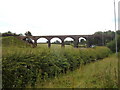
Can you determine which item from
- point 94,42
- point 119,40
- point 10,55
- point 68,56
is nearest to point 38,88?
point 10,55

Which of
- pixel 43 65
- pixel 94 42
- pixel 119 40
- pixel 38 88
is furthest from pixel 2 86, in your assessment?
pixel 94 42

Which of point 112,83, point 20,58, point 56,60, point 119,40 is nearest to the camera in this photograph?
point 112,83

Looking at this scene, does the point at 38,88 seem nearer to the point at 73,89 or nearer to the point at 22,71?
the point at 22,71

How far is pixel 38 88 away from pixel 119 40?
56.6ft

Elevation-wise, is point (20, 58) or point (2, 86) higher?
point (20, 58)

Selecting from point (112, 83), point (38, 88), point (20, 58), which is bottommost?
point (38, 88)

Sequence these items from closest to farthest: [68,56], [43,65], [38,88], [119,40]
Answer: [38,88] → [43,65] → [68,56] → [119,40]

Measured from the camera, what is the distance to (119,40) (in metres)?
18.0

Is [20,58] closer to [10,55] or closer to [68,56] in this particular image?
[10,55]

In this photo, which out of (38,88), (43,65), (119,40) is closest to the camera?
(38,88)

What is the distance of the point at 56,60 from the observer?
4754 mm

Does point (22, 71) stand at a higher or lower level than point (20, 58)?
lower

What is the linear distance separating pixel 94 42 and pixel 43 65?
95.9 feet

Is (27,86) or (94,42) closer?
(27,86)
